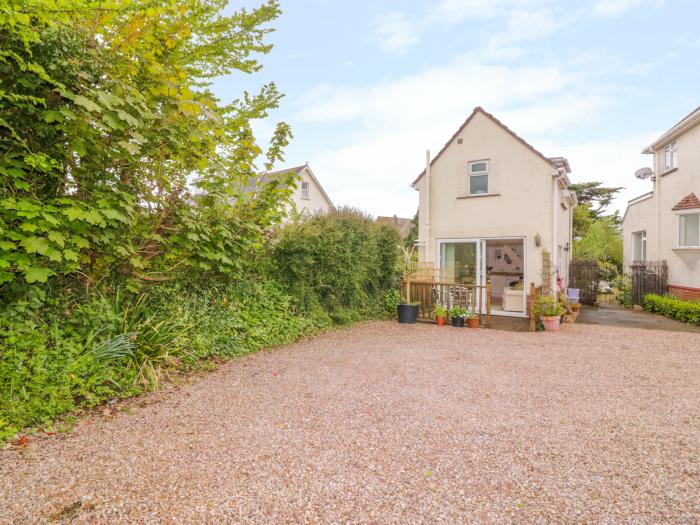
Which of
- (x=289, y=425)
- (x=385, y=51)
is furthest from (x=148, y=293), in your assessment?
(x=385, y=51)

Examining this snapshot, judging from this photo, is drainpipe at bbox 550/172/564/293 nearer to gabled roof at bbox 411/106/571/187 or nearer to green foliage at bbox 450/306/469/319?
gabled roof at bbox 411/106/571/187

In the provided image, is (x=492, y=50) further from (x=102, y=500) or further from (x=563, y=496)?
(x=102, y=500)

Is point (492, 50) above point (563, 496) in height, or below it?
above

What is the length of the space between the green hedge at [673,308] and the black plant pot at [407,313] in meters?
7.38

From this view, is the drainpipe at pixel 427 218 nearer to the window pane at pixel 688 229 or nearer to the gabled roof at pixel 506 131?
the gabled roof at pixel 506 131

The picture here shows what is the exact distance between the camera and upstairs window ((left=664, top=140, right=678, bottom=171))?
40.9ft

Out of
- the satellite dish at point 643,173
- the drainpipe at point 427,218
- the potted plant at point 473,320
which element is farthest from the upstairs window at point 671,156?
the potted plant at point 473,320

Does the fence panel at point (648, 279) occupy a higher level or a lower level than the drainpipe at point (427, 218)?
lower

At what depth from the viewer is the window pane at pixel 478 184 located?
11.2m

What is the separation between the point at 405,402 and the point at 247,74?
650 cm

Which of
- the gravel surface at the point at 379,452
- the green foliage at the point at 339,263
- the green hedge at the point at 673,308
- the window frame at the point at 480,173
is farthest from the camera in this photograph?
the window frame at the point at 480,173

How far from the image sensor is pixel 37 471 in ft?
8.53

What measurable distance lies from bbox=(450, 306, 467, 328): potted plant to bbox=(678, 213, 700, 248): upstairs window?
8213 mm

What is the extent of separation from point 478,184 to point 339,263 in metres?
→ 5.63
